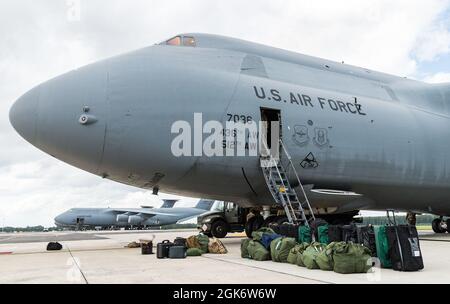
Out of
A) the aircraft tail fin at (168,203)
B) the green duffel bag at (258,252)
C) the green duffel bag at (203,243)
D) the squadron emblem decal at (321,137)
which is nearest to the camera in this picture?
the green duffel bag at (258,252)

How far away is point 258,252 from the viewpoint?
861 cm

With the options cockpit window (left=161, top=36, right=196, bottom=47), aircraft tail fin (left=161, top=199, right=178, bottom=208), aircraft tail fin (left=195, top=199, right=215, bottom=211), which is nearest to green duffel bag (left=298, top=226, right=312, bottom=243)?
cockpit window (left=161, top=36, right=196, bottom=47)

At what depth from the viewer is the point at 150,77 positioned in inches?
434

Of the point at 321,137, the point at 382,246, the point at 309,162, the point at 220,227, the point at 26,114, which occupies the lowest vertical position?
the point at 220,227

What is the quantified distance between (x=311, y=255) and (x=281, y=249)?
1064mm

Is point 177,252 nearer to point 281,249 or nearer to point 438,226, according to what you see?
point 281,249

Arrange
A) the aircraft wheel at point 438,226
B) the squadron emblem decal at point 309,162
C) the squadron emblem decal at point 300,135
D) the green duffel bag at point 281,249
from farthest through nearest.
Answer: the aircraft wheel at point 438,226, the squadron emblem decal at point 309,162, the squadron emblem decal at point 300,135, the green duffel bag at point 281,249

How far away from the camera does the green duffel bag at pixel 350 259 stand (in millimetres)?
6527

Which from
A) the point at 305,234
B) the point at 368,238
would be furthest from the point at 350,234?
the point at 305,234

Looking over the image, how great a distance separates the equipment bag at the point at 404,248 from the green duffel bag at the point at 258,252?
8.11ft

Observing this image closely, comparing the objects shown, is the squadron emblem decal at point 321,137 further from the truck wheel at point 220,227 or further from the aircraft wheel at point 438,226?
the aircraft wheel at point 438,226

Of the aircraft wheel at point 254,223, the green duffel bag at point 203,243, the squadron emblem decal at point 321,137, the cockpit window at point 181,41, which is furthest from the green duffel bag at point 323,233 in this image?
the cockpit window at point 181,41
